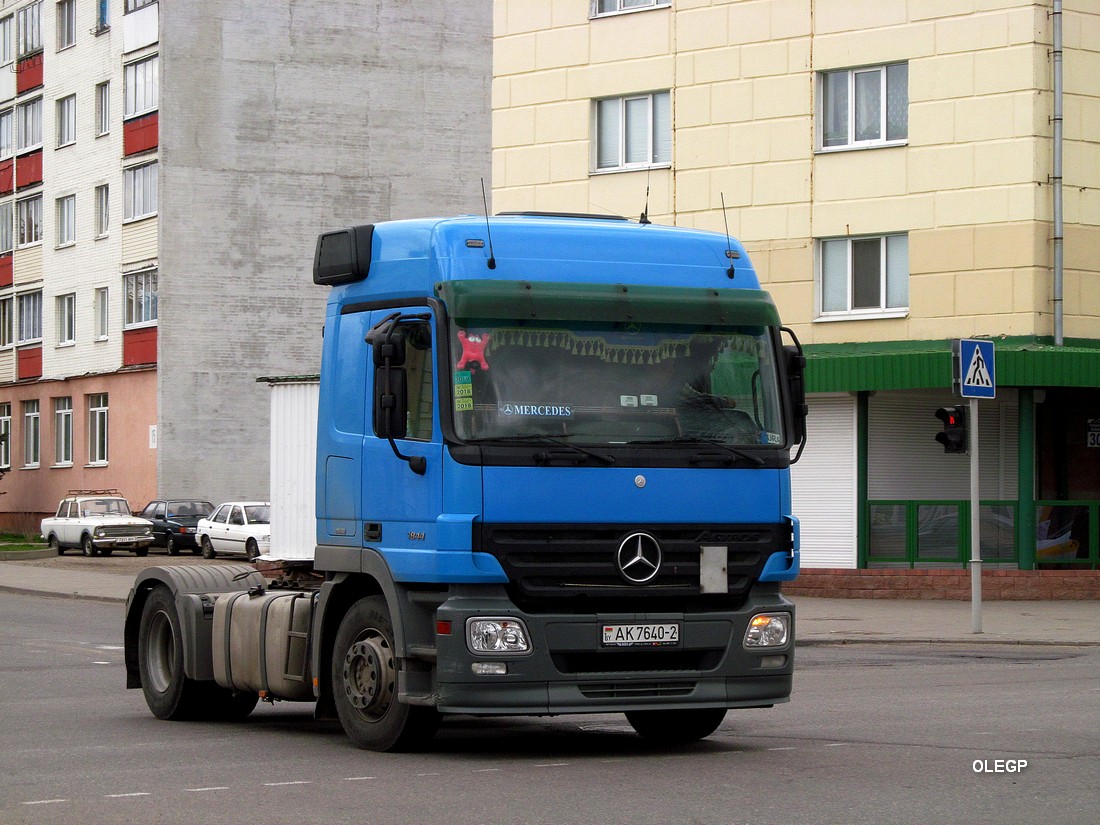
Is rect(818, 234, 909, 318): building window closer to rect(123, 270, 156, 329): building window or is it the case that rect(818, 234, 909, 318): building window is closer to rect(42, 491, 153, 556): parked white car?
rect(42, 491, 153, 556): parked white car

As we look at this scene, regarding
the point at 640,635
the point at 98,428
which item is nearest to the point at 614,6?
the point at 640,635

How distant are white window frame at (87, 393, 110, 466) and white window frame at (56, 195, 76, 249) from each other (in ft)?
18.8

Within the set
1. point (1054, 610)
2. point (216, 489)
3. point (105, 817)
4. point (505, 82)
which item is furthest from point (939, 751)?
point (216, 489)

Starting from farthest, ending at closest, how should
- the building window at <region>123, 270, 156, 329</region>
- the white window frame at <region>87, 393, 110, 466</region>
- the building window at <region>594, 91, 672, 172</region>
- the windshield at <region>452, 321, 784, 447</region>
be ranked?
the white window frame at <region>87, 393, 110, 466</region>, the building window at <region>123, 270, 156, 329</region>, the building window at <region>594, 91, 672, 172</region>, the windshield at <region>452, 321, 784, 447</region>

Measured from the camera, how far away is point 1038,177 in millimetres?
28031

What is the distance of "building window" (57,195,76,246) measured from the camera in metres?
57.9

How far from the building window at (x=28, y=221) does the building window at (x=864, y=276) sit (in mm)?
36713

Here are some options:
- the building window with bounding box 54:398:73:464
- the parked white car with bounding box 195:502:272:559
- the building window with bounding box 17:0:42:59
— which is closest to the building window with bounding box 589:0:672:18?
the parked white car with bounding box 195:502:272:559

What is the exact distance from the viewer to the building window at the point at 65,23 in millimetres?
58250

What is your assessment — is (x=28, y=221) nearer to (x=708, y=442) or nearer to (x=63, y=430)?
(x=63, y=430)

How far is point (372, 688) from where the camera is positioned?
1023cm

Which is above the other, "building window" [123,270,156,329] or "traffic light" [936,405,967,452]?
"building window" [123,270,156,329]

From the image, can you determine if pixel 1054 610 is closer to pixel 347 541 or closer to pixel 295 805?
pixel 347 541

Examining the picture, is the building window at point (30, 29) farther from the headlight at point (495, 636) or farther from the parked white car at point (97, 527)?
the headlight at point (495, 636)
